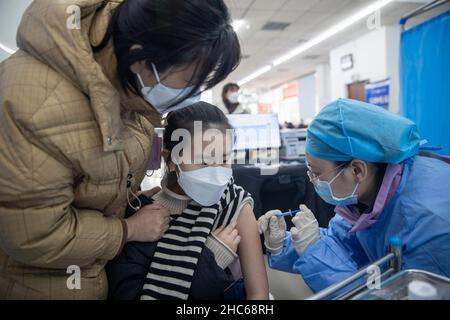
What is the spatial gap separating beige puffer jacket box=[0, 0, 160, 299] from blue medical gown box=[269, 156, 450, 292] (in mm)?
626

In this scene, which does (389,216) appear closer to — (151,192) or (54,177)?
(151,192)

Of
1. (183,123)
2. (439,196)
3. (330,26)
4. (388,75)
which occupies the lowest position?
(439,196)

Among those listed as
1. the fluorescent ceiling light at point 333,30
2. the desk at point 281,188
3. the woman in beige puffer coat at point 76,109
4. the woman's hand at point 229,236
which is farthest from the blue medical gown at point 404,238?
the fluorescent ceiling light at point 333,30

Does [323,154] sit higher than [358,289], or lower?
higher

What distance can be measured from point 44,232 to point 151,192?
0.50 meters

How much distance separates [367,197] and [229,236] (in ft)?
1.59

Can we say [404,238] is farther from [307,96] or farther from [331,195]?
[307,96]

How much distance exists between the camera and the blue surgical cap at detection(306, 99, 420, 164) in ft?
3.01

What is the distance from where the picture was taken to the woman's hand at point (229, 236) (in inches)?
35.8

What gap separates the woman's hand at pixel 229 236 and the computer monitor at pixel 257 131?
144cm

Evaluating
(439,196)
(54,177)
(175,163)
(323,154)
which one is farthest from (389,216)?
(54,177)

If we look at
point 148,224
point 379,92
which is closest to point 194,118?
point 148,224

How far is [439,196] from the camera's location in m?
0.88
